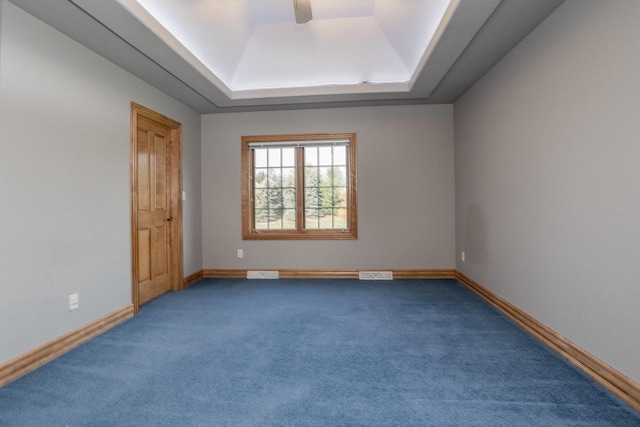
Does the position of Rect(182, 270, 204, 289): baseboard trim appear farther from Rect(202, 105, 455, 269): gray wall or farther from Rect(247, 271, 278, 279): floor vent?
Rect(202, 105, 455, 269): gray wall

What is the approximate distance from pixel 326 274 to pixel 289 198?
121 cm

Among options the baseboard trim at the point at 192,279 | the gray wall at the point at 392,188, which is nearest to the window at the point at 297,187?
the gray wall at the point at 392,188

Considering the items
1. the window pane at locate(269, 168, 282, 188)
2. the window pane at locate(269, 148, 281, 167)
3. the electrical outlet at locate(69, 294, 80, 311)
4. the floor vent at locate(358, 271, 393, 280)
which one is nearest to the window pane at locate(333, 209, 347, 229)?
the floor vent at locate(358, 271, 393, 280)

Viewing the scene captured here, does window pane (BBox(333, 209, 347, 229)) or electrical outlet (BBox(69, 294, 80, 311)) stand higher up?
window pane (BBox(333, 209, 347, 229))

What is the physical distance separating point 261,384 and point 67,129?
7.78 ft

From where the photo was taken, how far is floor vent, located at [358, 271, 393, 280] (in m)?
4.45

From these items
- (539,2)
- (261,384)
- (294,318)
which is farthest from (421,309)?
(539,2)

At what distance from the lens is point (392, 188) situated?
14.7 ft

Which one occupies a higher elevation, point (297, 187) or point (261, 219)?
point (297, 187)

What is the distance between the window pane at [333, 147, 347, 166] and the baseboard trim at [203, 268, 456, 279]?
60.5 inches

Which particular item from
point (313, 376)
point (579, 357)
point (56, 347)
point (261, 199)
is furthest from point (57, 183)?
point (579, 357)

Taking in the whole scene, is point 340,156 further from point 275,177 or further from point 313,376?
point 313,376

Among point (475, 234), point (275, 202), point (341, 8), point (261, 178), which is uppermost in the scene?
point (341, 8)

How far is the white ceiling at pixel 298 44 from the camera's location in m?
2.35
